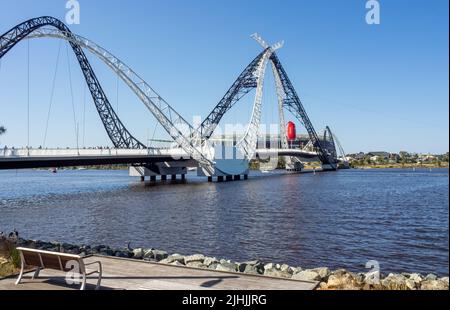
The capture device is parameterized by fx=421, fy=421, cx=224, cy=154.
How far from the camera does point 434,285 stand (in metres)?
14.6

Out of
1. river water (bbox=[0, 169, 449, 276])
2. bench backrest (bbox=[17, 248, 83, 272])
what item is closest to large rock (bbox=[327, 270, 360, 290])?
bench backrest (bbox=[17, 248, 83, 272])

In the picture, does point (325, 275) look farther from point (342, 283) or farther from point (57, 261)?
point (57, 261)

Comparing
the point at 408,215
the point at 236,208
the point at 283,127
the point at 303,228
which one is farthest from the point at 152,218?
the point at 283,127

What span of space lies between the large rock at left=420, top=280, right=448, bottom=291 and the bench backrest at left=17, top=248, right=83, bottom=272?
11.5 m

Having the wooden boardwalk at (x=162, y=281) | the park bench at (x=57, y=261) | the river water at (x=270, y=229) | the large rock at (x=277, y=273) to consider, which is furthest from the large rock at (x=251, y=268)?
the park bench at (x=57, y=261)

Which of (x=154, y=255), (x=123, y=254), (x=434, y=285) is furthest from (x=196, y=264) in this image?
(x=434, y=285)

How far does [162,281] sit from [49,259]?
3064mm

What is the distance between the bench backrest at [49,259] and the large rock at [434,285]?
11486mm

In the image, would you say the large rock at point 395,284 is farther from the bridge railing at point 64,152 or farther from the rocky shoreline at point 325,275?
the bridge railing at point 64,152

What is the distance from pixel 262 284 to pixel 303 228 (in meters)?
23.0

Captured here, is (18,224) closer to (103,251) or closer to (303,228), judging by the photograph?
(103,251)

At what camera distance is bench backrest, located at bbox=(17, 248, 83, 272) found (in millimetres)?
10836

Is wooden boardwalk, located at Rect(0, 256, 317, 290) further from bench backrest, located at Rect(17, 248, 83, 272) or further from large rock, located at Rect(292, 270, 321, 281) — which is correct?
large rock, located at Rect(292, 270, 321, 281)
